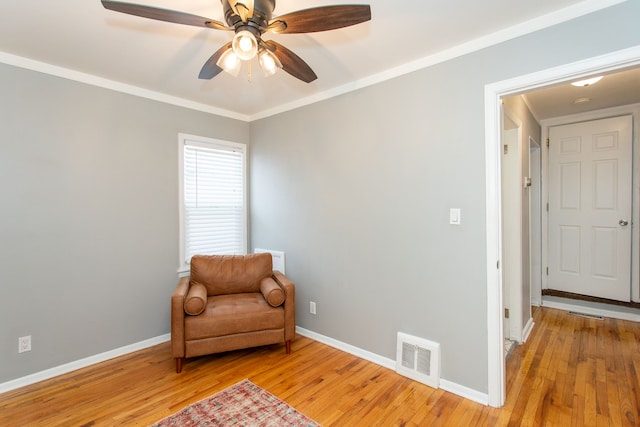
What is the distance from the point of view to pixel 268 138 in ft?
12.2

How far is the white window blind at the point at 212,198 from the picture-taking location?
3408 mm

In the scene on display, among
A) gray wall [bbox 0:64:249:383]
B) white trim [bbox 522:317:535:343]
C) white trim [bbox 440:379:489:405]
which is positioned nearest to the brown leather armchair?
gray wall [bbox 0:64:249:383]

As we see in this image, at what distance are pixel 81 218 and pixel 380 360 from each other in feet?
9.37

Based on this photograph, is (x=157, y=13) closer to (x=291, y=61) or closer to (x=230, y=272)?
(x=291, y=61)

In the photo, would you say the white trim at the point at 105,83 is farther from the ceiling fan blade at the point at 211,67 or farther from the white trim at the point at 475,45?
the ceiling fan blade at the point at 211,67

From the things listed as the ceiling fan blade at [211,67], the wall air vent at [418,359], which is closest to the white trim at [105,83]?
the ceiling fan blade at [211,67]

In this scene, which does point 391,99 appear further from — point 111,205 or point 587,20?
point 111,205

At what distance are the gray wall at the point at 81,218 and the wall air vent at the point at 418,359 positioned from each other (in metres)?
2.33

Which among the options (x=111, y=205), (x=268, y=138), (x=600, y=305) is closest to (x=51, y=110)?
(x=111, y=205)

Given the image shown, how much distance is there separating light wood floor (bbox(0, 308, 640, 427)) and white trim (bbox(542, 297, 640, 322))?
74 cm

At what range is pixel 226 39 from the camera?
215cm

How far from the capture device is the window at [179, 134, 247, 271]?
3377mm

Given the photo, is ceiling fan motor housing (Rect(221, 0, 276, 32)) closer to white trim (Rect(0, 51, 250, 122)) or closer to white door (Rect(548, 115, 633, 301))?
white trim (Rect(0, 51, 250, 122))

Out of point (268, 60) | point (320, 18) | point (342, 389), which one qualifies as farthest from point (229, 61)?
point (342, 389)
